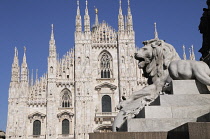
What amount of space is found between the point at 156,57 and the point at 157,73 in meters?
0.28

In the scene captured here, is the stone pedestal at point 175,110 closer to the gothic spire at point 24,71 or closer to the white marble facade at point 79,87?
the white marble facade at point 79,87

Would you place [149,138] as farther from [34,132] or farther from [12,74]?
[12,74]

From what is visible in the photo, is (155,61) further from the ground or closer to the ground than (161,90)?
further from the ground

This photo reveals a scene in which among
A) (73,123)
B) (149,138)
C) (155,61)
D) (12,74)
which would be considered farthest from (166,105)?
(12,74)

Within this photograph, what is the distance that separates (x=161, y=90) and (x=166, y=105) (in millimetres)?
710

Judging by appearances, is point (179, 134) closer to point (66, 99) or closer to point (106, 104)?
point (106, 104)

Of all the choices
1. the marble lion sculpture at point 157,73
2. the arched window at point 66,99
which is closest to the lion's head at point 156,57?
the marble lion sculpture at point 157,73

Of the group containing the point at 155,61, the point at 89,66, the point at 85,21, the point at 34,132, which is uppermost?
the point at 85,21

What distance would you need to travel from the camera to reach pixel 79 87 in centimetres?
3069

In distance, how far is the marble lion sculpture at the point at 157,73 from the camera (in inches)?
180

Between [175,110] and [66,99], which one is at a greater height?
[66,99]

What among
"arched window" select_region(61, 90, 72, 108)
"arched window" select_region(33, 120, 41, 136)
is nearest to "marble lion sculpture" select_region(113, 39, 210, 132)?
"arched window" select_region(61, 90, 72, 108)

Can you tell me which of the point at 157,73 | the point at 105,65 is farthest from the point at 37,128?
the point at 157,73

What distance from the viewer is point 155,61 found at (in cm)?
528
